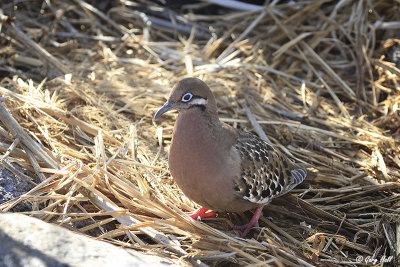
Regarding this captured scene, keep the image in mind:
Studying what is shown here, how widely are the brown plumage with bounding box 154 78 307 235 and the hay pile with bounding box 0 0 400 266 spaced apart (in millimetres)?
249

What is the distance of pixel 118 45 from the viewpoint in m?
5.91

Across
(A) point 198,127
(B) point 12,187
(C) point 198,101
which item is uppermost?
(C) point 198,101

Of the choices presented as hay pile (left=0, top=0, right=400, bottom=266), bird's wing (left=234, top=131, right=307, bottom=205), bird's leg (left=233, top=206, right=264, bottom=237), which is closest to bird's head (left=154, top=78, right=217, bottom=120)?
bird's wing (left=234, top=131, right=307, bottom=205)

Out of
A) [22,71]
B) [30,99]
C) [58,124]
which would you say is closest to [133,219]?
[58,124]

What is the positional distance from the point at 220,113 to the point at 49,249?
2.86 meters

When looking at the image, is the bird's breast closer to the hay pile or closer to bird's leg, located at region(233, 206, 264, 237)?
the hay pile

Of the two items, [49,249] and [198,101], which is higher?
[198,101]

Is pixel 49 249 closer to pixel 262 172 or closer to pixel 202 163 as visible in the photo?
pixel 202 163

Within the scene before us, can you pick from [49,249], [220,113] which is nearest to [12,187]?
[49,249]

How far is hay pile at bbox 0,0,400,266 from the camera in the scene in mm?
3398

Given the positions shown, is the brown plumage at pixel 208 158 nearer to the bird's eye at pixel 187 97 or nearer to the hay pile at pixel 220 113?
the bird's eye at pixel 187 97

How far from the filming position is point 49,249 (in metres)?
2.48

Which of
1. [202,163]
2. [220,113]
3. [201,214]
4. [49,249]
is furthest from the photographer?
[220,113]

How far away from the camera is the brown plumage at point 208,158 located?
3359 millimetres
